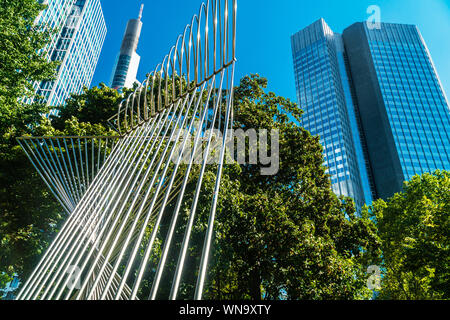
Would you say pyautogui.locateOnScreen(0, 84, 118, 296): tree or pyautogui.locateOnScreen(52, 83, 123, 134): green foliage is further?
pyautogui.locateOnScreen(52, 83, 123, 134): green foliage

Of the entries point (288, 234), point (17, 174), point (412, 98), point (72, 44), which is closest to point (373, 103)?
point (412, 98)

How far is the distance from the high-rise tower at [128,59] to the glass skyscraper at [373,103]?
216 ft

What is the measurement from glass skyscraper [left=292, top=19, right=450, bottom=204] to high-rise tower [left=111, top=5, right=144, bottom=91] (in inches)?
2594

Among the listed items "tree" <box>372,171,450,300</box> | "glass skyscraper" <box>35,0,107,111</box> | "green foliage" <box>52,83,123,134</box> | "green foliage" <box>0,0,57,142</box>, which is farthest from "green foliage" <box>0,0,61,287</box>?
"glass skyscraper" <box>35,0,107,111</box>

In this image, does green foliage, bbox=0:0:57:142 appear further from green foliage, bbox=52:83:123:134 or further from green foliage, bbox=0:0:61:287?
green foliage, bbox=52:83:123:134

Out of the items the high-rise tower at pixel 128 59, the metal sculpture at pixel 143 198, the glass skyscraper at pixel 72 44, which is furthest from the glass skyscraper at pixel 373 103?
the glass skyscraper at pixel 72 44

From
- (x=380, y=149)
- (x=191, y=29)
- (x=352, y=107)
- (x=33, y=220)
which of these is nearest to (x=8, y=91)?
(x=33, y=220)

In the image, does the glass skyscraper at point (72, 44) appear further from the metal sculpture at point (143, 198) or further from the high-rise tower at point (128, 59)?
the metal sculpture at point (143, 198)

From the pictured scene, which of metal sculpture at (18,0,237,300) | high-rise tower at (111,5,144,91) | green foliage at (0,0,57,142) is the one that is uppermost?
high-rise tower at (111,5,144,91)

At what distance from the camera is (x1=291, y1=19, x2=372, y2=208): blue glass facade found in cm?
7106

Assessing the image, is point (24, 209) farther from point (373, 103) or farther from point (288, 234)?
point (373, 103)

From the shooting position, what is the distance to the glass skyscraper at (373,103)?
6888cm

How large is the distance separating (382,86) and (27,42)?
3576 inches
